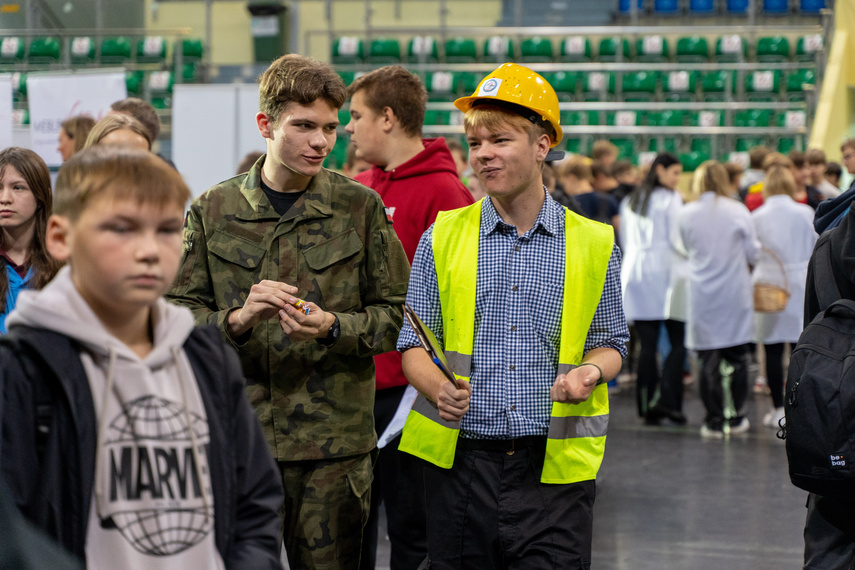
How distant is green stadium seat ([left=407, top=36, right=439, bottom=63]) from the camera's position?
14.6 meters

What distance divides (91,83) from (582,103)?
8939 mm

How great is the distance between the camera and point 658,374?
6.93 metres

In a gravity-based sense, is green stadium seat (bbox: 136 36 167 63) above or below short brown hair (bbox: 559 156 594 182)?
above

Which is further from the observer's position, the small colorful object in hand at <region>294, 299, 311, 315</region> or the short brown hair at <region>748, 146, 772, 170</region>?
the short brown hair at <region>748, 146, 772, 170</region>

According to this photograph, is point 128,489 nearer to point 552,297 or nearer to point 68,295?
point 68,295

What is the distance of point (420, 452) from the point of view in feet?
7.93

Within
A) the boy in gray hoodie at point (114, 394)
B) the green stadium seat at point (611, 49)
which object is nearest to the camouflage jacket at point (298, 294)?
the boy in gray hoodie at point (114, 394)

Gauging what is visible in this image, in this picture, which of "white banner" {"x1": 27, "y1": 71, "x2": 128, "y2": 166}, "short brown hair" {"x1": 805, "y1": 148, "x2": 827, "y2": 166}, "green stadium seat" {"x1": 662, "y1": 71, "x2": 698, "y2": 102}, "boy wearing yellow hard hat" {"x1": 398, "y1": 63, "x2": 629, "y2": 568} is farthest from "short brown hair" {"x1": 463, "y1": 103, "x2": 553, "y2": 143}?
"green stadium seat" {"x1": 662, "y1": 71, "x2": 698, "y2": 102}

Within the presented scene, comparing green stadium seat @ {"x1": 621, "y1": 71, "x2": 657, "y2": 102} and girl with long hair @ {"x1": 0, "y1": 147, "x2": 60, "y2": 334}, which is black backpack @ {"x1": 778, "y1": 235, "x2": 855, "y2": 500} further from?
green stadium seat @ {"x1": 621, "y1": 71, "x2": 657, "y2": 102}

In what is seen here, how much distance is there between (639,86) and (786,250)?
768 centimetres

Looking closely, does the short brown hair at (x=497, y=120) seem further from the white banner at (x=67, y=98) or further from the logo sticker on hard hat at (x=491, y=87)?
the white banner at (x=67, y=98)

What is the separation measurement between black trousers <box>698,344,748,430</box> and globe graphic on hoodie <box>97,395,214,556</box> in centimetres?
570

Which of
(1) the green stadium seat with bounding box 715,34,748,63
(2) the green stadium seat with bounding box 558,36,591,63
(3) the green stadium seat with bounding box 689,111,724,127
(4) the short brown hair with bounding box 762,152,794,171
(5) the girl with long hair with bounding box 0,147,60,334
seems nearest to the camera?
Result: (5) the girl with long hair with bounding box 0,147,60,334

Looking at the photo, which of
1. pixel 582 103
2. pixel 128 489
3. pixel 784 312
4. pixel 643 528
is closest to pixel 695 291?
pixel 784 312
